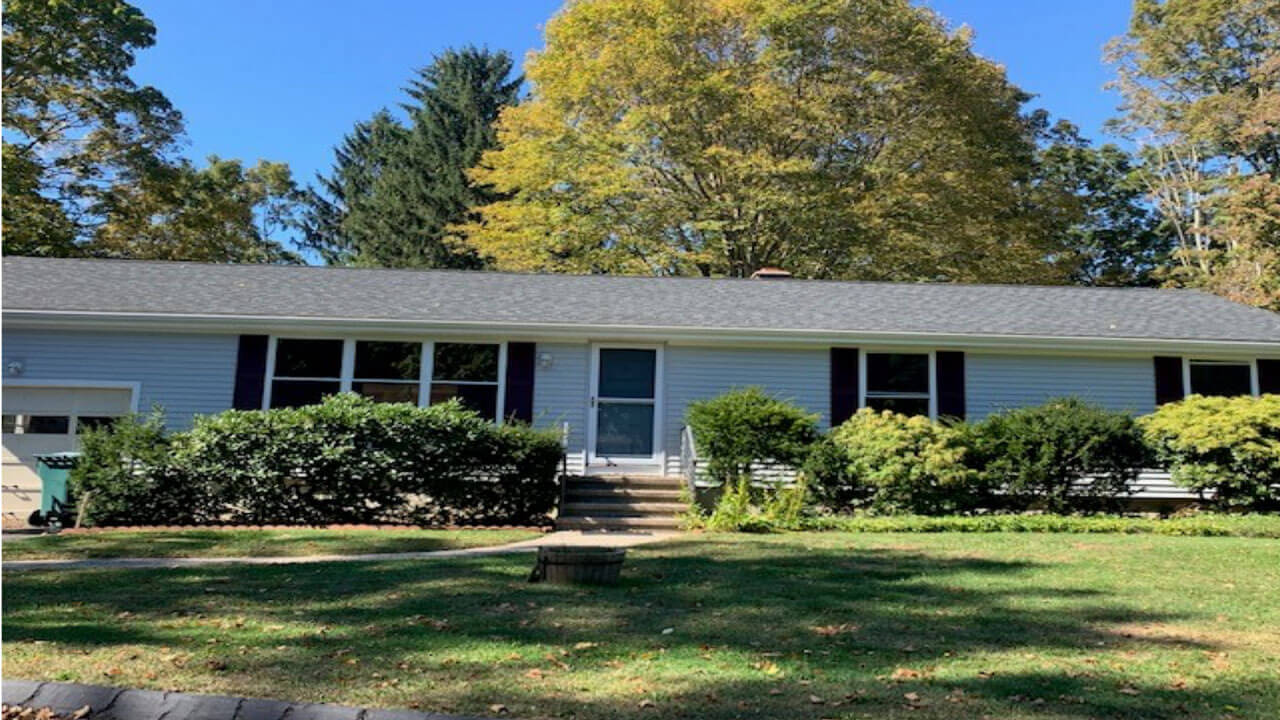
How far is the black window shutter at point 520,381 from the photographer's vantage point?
13273 mm

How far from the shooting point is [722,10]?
24172 millimetres

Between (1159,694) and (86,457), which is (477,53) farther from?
(1159,694)

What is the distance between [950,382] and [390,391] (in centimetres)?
855

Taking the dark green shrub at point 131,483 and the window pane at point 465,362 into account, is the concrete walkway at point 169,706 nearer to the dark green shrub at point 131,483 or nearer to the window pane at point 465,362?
the dark green shrub at point 131,483

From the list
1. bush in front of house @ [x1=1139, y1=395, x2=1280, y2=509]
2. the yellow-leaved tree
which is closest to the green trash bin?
bush in front of house @ [x1=1139, y1=395, x2=1280, y2=509]

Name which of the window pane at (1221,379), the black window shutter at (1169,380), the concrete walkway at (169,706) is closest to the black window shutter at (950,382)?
the black window shutter at (1169,380)

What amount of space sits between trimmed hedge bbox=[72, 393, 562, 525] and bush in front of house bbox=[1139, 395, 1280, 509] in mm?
8272

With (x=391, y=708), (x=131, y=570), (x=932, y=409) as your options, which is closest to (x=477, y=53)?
(x=932, y=409)

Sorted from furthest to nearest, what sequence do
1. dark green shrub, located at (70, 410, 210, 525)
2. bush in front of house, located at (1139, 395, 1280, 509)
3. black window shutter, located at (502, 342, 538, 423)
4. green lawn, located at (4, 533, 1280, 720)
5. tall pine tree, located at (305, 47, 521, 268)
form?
tall pine tree, located at (305, 47, 521, 268) → black window shutter, located at (502, 342, 538, 423) → bush in front of house, located at (1139, 395, 1280, 509) → dark green shrub, located at (70, 410, 210, 525) → green lawn, located at (4, 533, 1280, 720)

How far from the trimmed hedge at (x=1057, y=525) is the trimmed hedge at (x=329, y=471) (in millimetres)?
3792

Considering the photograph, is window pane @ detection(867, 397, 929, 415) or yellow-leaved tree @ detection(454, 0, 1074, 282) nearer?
window pane @ detection(867, 397, 929, 415)

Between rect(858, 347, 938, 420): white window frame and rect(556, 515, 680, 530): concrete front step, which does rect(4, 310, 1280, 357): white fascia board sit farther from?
rect(556, 515, 680, 530): concrete front step

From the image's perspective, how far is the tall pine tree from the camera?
34938 millimetres

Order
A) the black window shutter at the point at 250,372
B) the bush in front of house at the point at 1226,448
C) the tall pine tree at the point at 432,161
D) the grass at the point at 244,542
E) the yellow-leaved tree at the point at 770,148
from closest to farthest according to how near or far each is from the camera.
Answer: the grass at the point at 244,542 < the bush in front of house at the point at 1226,448 < the black window shutter at the point at 250,372 < the yellow-leaved tree at the point at 770,148 < the tall pine tree at the point at 432,161
